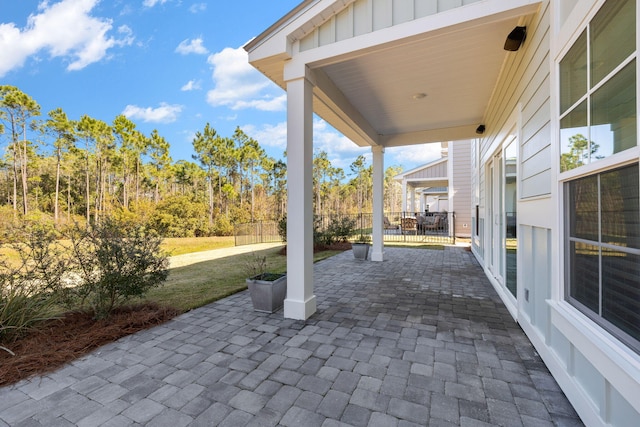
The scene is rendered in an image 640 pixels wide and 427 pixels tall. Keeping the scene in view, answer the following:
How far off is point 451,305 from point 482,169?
11.3 feet

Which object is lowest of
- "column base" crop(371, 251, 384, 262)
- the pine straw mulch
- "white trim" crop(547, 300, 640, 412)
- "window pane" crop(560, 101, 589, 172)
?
the pine straw mulch

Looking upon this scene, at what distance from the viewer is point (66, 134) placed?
53.4 ft

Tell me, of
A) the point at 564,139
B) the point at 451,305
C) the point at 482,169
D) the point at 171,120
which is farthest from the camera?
the point at 171,120

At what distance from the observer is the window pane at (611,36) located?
1.21 metres

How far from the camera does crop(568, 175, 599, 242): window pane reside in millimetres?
1555

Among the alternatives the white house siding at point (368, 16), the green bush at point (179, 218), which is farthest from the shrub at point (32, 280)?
the green bush at point (179, 218)

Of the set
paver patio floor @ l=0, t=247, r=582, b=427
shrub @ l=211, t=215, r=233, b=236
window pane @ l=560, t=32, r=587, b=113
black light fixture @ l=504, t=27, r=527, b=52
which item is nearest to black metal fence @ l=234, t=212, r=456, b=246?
shrub @ l=211, t=215, r=233, b=236

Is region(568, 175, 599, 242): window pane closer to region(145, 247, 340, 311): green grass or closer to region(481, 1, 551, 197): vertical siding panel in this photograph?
region(481, 1, 551, 197): vertical siding panel

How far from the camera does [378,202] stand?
695 cm

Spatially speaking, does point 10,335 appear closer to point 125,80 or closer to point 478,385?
point 478,385

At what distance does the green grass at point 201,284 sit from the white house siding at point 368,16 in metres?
3.59

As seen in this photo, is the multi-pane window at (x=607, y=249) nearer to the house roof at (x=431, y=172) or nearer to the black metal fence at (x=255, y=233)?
the black metal fence at (x=255, y=233)

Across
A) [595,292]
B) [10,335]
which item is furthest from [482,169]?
[10,335]

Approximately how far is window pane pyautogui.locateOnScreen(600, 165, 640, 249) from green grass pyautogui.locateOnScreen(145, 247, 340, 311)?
403 centimetres
